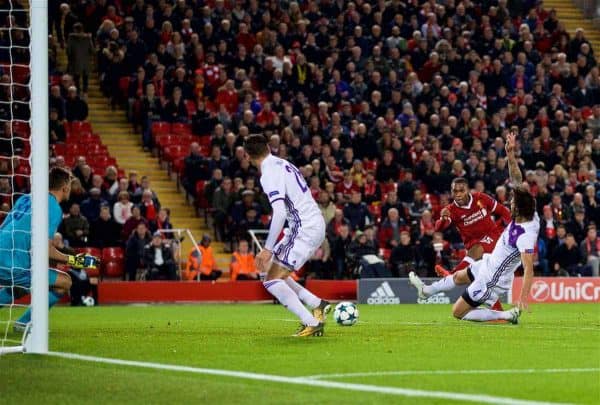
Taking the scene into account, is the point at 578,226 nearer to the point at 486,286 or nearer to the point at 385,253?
the point at 385,253

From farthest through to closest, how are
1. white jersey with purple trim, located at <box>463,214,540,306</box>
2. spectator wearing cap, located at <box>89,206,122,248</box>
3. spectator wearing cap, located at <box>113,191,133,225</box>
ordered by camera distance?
spectator wearing cap, located at <box>113,191,133,225</box>, spectator wearing cap, located at <box>89,206,122,248</box>, white jersey with purple trim, located at <box>463,214,540,306</box>

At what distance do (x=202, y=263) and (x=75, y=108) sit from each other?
5.44 metres

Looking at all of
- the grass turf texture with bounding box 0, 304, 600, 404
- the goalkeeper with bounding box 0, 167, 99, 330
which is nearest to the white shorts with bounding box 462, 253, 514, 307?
the grass turf texture with bounding box 0, 304, 600, 404

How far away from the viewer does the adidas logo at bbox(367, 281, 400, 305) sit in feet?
79.2

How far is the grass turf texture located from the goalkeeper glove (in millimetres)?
786

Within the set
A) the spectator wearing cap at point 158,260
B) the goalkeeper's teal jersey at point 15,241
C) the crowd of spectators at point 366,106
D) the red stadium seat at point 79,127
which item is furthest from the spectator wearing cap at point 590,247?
the goalkeeper's teal jersey at point 15,241

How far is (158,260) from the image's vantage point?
25.0 meters

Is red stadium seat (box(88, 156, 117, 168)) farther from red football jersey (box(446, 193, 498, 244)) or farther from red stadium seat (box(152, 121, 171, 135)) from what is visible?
red football jersey (box(446, 193, 498, 244))

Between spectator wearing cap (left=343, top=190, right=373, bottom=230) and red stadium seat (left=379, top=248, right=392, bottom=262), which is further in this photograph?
spectator wearing cap (left=343, top=190, right=373, bottom=230)

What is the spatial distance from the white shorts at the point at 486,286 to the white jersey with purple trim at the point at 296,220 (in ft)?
9.59

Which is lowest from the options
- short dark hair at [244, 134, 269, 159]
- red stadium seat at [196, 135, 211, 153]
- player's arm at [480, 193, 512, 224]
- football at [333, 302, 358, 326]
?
football at [333, 302, 358, 326]

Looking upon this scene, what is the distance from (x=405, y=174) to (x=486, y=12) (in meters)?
9.82

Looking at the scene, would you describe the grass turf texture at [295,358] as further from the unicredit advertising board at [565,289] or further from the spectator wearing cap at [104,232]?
the spectator wearing cap at [104,232]

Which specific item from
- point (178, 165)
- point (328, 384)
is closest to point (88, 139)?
point (178, 165)
